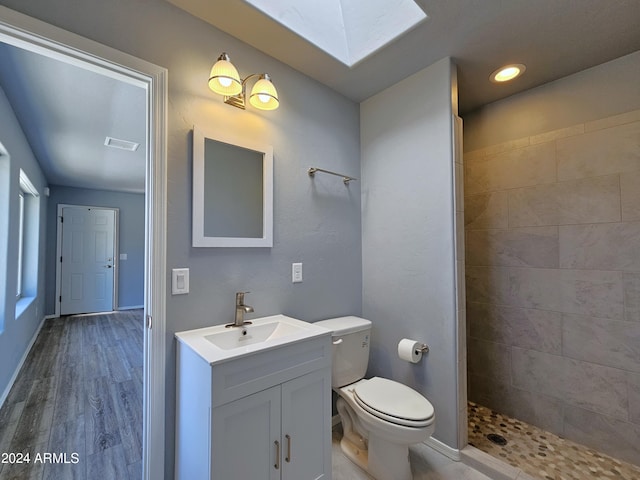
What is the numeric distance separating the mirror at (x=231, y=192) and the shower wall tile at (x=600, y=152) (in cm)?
191

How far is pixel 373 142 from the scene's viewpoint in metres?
2.19

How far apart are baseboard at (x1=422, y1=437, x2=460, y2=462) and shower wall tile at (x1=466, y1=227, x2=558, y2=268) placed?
128cm

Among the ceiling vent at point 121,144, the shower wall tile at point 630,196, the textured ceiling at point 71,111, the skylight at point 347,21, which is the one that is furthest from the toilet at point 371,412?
the ceiling vent at point 121,144

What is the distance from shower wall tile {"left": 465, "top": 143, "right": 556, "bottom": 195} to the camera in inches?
77.0

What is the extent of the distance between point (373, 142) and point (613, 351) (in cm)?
198

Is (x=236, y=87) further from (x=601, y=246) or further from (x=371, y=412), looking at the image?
(x=601, y=246)

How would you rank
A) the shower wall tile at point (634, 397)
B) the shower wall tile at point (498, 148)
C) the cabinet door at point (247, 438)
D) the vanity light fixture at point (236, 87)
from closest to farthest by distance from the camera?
the cabinet door at point (247, 438) → the vanity light fixture at point (236, 87) → the shower wall tile at point (634, 397) → the shower wall tile at point (498, 148)

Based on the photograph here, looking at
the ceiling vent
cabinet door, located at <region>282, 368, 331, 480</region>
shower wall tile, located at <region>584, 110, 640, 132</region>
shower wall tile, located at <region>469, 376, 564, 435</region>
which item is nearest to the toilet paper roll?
cabinet door, located at <region>282, 368, 331, 480</region>

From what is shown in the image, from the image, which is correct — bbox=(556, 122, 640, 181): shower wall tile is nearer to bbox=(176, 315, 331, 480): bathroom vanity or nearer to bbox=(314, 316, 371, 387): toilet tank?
bbox=(314, 316, 371, 387): toilet tank

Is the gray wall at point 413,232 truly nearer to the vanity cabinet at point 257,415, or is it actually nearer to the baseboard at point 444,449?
the baseboard at point 444,449

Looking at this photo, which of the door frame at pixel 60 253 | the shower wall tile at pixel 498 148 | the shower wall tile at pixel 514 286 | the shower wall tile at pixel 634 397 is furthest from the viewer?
the door frame at pixel 60 253

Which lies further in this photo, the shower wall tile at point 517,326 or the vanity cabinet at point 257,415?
the shower wall tile at point 517,326

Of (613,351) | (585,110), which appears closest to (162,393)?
(613,351)

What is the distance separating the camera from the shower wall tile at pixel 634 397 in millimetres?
1604
